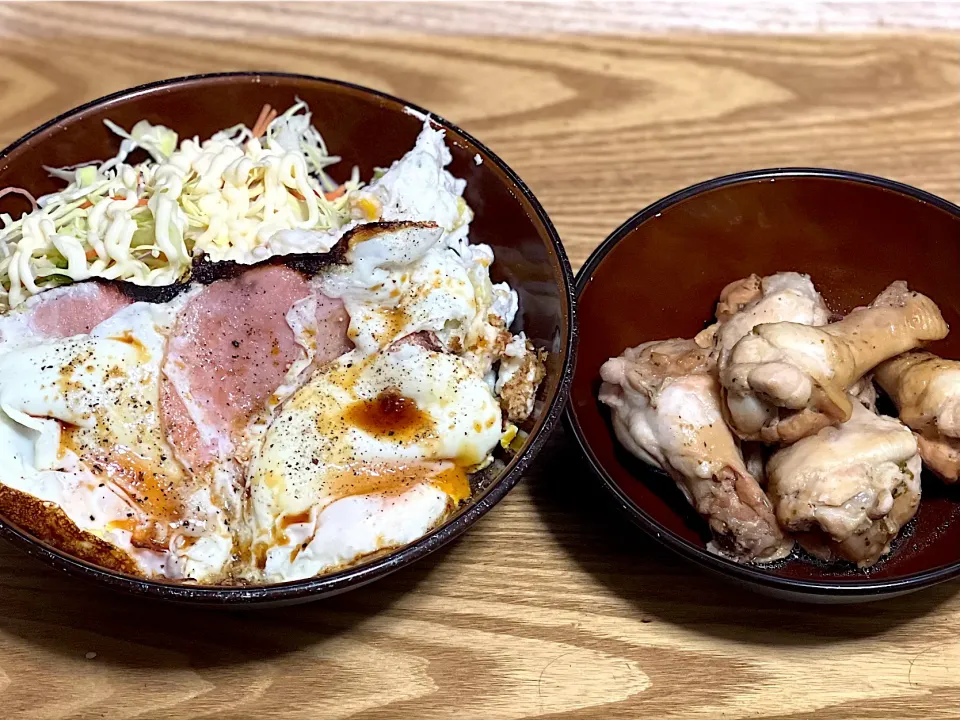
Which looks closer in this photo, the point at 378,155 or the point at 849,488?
the point at 849,488

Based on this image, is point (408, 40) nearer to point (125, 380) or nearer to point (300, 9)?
point (300, 9)

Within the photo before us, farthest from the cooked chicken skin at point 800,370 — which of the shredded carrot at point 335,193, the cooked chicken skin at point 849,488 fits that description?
the shredded carrot at point 335,193

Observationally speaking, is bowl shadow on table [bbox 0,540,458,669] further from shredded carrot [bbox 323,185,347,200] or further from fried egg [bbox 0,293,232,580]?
shredded carrot [bbox 323,185,347,200]

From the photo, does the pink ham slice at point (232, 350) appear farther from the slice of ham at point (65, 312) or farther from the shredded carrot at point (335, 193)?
the shredded carrot at point (335, 193)

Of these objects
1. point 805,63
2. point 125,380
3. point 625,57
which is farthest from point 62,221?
point 805,63

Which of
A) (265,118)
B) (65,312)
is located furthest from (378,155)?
(65,312)

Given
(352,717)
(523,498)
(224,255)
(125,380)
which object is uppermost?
(224,255)

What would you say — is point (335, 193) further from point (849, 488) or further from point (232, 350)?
point (849, 488)
